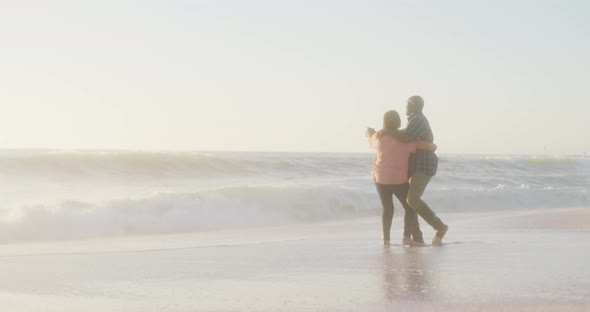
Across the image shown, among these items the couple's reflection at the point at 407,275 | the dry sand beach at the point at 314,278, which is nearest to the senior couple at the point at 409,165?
the dry sand beach at the point at 314,278

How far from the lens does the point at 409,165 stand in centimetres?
819

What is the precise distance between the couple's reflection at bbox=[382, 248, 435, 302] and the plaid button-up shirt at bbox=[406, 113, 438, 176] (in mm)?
972

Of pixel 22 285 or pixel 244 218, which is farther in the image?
pixel 244 218

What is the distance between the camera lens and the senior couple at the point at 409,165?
8.00 metres

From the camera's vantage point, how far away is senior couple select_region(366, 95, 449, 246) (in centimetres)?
800

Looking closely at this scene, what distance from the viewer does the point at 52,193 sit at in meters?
17.7

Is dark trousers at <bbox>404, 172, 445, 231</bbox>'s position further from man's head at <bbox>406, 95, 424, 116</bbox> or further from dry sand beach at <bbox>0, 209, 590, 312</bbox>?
man's head at <bbox>406, 95, 424, 116</bbox>

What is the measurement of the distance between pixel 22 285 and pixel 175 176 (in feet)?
62.1

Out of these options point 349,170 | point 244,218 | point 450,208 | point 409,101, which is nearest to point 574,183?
point 349,170

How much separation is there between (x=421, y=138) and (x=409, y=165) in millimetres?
349

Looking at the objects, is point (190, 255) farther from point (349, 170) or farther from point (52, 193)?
point (349, 170)

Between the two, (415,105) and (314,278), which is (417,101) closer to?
(415,105)

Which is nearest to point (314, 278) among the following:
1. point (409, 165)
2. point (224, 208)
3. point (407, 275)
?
point (407, 275)

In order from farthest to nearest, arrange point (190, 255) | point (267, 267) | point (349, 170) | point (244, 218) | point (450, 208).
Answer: point (349, 170) → point (450, 208) → point (244, 218) → point (190, 255) → point (267, 267)
